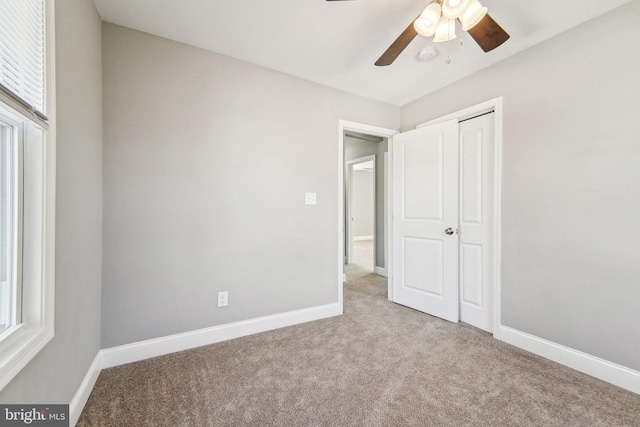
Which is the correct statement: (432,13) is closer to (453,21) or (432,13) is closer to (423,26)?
(423,26)

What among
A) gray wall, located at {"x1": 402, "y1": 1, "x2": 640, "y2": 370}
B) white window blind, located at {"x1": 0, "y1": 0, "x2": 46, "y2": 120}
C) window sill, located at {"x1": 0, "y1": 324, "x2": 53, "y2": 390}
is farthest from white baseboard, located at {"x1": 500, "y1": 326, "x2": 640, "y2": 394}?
white window blind, located at {"x1": 0, "y1": 0, "x2": 46, "y2": 120}

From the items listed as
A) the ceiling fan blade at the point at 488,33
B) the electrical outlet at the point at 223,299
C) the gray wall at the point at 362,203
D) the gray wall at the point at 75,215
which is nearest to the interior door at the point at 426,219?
the ceiling fan blade at the point at 488,33

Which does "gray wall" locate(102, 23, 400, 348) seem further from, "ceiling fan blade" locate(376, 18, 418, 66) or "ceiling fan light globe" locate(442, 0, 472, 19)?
"ceiling fan light globe" locate(442, 0, 472, 19)

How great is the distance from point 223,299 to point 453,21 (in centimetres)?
265

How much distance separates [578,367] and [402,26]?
2.81m

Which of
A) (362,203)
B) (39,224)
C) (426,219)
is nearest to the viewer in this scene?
(39,224)

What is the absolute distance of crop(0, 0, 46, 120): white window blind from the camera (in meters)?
0.85

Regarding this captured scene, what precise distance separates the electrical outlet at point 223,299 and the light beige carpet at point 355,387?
33 cm

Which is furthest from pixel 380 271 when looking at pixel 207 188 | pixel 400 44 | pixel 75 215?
pixel 75 215

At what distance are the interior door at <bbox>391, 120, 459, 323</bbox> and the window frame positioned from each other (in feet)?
9.75

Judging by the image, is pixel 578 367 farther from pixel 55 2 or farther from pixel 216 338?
pixel 55 2

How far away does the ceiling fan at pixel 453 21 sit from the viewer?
1.37m

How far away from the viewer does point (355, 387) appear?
1.67 metres

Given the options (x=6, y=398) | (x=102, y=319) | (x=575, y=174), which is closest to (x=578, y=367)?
(x=575, y=174)
